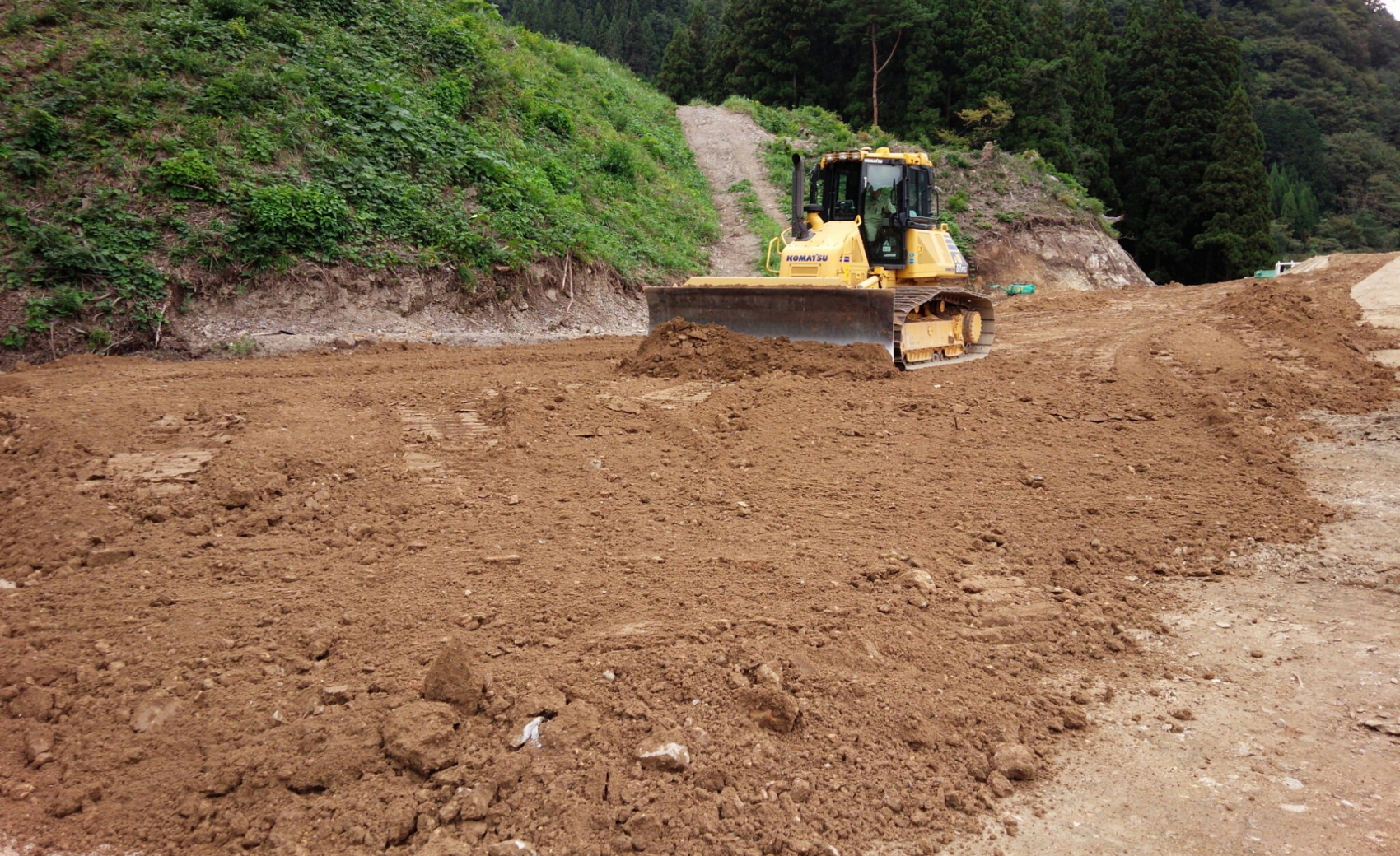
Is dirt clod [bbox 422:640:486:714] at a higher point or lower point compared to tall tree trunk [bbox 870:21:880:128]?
lower

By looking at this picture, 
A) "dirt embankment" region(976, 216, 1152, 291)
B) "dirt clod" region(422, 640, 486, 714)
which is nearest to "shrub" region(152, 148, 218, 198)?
"dirt clod" region(422, 640, 486, 714)

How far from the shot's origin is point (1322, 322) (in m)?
11.8

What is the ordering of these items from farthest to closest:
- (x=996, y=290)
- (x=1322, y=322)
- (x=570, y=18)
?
1. (x=570, y=18)
2. (x=996, y=290)
3. (x=1322, y=322)

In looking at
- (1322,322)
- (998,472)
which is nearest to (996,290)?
(1322,322)

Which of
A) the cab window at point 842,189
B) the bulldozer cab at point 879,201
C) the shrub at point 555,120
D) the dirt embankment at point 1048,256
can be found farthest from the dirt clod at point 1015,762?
the dirt embankment at point 1048,256

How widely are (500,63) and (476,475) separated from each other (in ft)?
46.5

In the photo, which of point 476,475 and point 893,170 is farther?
point 893,170

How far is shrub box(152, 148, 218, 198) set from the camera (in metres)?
11.0

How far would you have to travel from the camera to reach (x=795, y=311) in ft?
29.5

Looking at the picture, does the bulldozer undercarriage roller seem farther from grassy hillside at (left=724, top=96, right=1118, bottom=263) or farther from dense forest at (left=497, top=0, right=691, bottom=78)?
dense forest at (left=497, top=0, right=691, bottom=78)

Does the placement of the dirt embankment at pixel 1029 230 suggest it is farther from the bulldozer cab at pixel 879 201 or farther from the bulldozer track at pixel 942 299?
the bulldozer cab at pixel 879 201

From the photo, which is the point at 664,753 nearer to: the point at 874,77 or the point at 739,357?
the point at 739,357

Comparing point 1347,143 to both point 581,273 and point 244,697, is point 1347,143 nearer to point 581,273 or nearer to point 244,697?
point 581,273

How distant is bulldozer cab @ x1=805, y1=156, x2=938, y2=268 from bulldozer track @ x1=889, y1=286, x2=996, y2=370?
59cm
